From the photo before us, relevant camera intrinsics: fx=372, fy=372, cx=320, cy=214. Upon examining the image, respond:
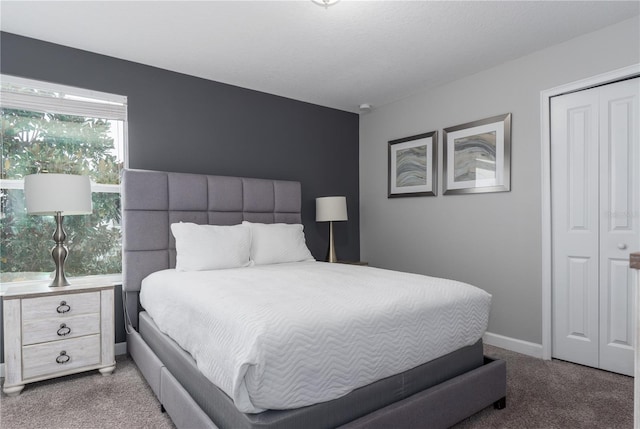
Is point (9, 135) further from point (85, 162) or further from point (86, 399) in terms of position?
point (86, 399)

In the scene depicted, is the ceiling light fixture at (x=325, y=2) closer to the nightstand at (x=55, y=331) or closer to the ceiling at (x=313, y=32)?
the ceiling at (x=313, y=32)

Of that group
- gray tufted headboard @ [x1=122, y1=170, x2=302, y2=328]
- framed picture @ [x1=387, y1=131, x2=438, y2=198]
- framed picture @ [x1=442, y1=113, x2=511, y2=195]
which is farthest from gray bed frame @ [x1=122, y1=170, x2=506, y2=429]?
framed picture @ [x1=442, y1=113, x2=511, y2=195]

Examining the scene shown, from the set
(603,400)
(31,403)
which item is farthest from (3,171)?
(603,400)

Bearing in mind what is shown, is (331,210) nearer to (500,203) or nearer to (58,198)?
(500,203)

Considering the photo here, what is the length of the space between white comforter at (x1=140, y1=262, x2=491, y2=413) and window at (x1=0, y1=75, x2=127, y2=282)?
1206mm

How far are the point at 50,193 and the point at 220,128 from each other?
1.61 metres

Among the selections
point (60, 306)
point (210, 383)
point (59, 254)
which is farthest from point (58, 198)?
point (210, 383)

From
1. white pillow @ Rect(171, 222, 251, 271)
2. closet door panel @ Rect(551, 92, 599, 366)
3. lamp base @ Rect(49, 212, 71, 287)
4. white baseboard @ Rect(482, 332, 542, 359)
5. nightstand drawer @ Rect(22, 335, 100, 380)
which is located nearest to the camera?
nightstand drawer @ Rect(22, 335, 100, 380)

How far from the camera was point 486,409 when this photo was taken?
2.14 m

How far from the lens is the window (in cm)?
280

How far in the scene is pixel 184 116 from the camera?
11.4 feet

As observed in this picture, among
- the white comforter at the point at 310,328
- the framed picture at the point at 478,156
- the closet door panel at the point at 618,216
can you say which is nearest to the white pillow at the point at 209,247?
the white comforter at the point at 310,328

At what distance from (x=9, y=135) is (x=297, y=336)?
2861mm

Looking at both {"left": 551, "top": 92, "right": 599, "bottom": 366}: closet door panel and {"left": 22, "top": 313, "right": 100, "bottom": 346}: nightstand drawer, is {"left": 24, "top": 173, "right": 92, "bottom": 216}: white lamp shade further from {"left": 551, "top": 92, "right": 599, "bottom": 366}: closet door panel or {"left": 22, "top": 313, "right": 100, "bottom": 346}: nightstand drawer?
{"left": 551, "top": 92, "right": 599, "bottom": 366}: closet door panel
